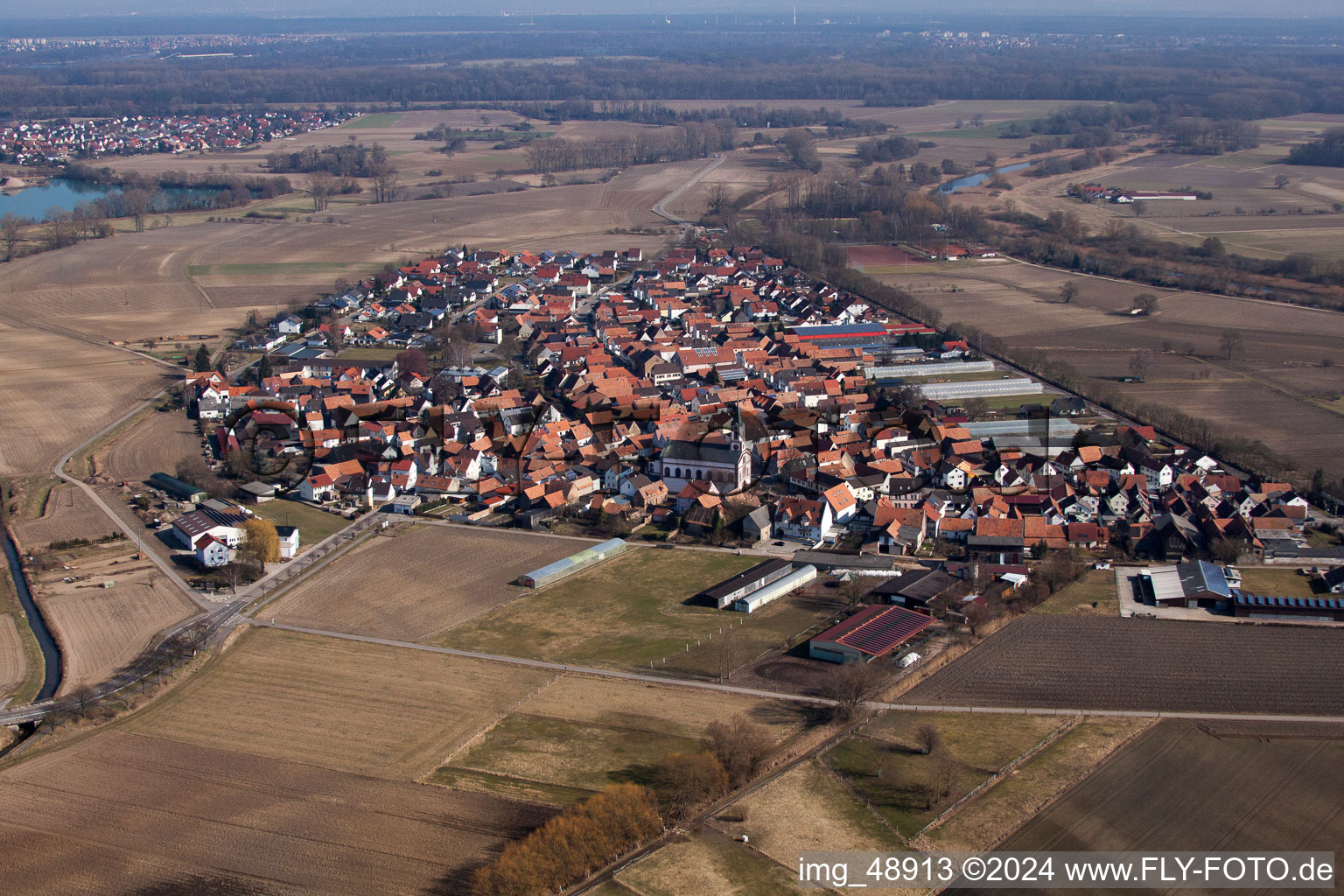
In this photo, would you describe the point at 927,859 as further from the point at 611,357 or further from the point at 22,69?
the point at 22,69

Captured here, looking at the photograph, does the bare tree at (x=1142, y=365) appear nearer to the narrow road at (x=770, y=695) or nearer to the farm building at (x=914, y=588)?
the farm building at (x=914, y=588)

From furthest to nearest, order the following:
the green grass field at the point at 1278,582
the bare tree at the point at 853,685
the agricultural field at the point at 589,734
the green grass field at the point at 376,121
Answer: the green grass field at the point at 376,121, the green grass field at the point at 1278,582, the bare tree at the point at 853,685, the agricultural field at the point at 589,734

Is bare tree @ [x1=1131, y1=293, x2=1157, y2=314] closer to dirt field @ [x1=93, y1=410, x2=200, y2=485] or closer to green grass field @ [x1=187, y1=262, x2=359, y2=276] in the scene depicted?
green grass field @ [x1=187, y1=262, x2=359, y2=276]

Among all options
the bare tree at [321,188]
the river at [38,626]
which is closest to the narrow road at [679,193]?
the bare tree at [321,188]

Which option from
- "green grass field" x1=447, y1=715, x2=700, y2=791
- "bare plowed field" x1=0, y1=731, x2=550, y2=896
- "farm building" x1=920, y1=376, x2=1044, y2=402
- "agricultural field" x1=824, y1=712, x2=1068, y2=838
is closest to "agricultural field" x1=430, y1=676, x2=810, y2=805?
"green grass field" x1=447, y1=715, x2=700, y2=791

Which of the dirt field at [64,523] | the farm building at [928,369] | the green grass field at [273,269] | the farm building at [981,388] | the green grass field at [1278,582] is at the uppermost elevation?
the green grass field at [273,269]

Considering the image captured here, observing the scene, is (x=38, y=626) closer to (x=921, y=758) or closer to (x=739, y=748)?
(x=739, y=748)
